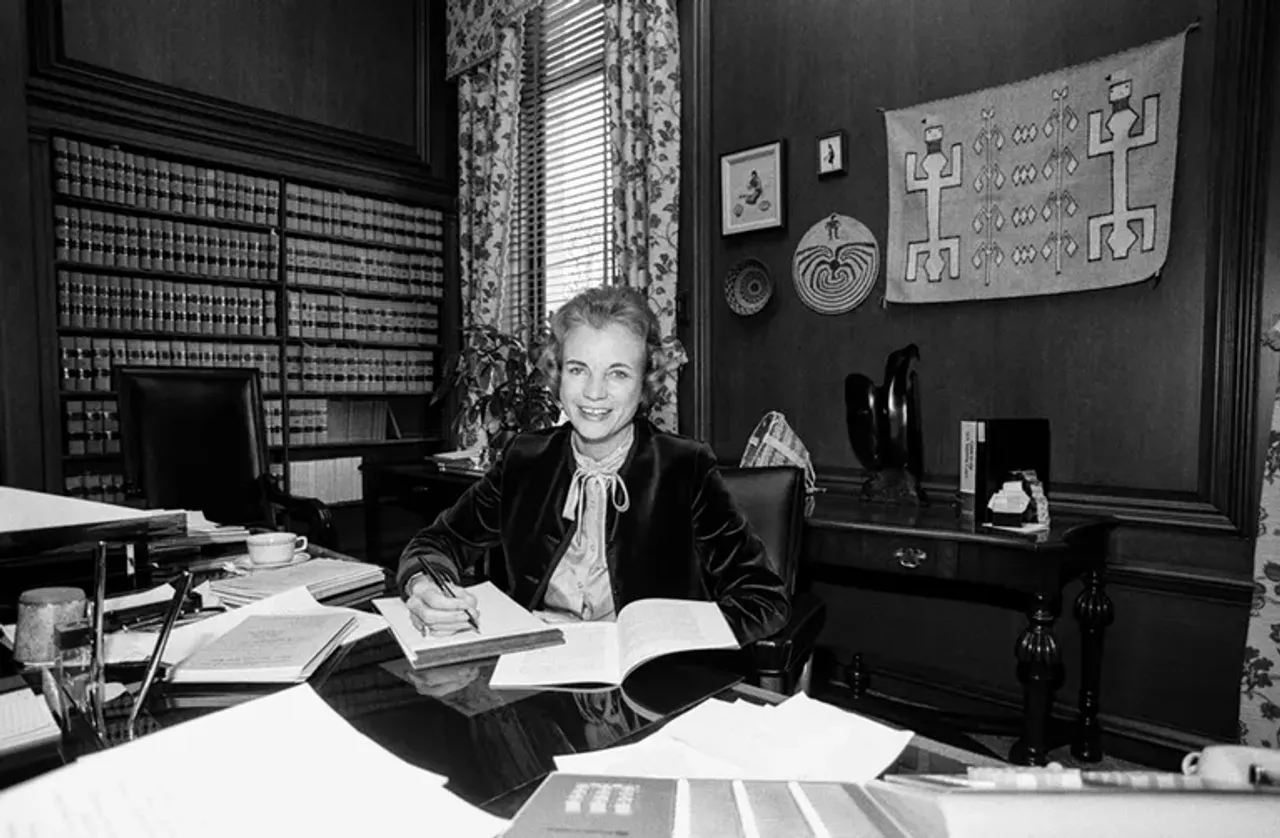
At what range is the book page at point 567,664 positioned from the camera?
2.79 ft

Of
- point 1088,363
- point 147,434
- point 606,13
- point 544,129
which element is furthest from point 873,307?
point 147,434

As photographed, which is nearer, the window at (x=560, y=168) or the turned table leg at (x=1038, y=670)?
the turned table leg at (x=1038, y=670)

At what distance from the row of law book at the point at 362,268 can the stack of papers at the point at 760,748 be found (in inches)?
141

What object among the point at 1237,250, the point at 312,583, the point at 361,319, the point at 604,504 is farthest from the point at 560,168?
the point at 312,583

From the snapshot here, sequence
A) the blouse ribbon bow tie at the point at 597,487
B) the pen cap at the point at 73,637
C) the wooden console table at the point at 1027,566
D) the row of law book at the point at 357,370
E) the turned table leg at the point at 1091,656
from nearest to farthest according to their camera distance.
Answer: the pen cap at the point at 73,637 < the blouse ribbon bow tie at the point at 597,487 < the wooden console table at the point at 1027,566 < the turned table leg at the point at 1091,656 < the row of law book at the point at 357,370

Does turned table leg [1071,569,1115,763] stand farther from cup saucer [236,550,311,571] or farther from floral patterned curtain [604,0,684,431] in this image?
cup saucer [236,550,311,571]

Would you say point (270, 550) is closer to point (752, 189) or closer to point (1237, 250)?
point (752, 189)

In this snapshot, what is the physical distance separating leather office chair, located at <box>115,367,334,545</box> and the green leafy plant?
29.6 inches

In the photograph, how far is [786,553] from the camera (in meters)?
1.69

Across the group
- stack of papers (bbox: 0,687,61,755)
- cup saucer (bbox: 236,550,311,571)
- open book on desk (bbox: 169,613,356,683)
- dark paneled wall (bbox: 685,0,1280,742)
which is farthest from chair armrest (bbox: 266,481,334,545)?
stack of papers (bbox: 0,687,61,755)

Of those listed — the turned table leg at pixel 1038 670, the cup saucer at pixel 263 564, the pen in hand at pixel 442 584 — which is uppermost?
the pen in hand at pixel 442 584

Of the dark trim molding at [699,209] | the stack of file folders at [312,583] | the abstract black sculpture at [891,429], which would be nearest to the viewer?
the stack of file folders at [312,583]

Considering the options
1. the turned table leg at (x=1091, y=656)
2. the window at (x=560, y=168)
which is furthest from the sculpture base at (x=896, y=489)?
the window at (x=560, y=168)

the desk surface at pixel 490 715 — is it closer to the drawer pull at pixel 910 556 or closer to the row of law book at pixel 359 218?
the drawer pull at pixel 910 556
